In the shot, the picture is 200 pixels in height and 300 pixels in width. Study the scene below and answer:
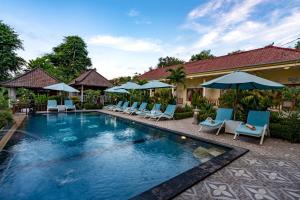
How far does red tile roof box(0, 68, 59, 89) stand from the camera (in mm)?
19328

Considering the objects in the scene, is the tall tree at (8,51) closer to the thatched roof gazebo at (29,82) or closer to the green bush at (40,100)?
the thatched roof gazebo at (29,82)

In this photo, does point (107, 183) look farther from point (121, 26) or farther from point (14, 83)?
point (14, 83)

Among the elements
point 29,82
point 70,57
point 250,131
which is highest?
point 70,57

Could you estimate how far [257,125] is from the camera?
23.1ft

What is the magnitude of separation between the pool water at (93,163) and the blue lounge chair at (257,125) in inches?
48.2

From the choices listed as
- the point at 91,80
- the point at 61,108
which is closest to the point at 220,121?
the point at 61,108

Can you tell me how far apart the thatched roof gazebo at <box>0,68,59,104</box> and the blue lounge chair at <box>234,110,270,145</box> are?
2126cm

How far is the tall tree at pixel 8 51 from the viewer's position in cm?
2305

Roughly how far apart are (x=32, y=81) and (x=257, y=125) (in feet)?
75.1

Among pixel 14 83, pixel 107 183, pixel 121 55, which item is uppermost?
pixel 121 55

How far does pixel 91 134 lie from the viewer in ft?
28.1

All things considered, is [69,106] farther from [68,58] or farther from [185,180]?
[68,58]

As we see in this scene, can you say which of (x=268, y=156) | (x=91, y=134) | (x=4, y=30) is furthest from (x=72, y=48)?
(x=268, y=156)

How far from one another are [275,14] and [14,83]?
82.1 ft
